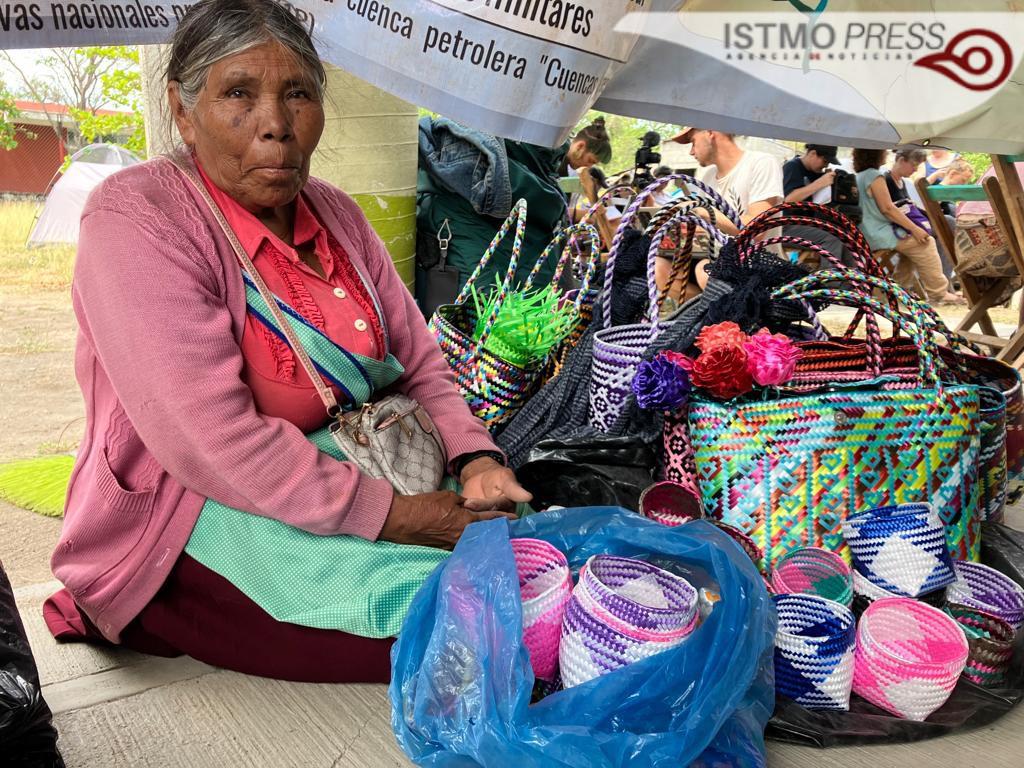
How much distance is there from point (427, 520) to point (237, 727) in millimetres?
556

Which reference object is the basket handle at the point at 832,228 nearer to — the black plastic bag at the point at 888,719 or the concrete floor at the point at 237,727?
the black plastic bag at the point at 888,719

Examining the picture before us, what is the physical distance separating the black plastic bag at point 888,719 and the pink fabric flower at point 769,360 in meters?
0.73

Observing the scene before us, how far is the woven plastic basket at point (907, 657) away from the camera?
1752 mm

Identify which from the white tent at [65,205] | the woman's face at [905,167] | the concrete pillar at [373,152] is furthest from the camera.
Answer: the white tent at [65,205]

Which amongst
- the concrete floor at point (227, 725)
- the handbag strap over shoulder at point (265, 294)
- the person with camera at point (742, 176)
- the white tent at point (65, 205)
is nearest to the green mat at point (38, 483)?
the concrete floor at point (227, 725)

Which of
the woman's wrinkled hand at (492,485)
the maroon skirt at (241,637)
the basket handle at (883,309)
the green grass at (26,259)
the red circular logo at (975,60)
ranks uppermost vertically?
the red circular logo at (975,60)

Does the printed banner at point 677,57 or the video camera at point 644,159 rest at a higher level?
the printed banner at point 677,57

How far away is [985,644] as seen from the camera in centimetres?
188

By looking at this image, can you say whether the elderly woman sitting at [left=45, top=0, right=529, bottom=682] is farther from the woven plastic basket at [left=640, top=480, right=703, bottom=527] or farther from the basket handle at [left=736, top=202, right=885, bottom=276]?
the basket handle at [left=736, top=202, right=885, bottom=276]

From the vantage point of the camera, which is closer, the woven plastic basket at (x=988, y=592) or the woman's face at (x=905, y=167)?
the woven plastic basket at (x=988, y=592)

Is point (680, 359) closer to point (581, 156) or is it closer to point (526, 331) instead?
point (526, 331)

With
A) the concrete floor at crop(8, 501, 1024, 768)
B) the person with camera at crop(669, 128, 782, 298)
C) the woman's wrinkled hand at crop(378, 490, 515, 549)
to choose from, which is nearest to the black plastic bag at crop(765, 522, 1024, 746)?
the concrete floor at crop(8, 501, 1024, 768)

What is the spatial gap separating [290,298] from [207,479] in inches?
16.5

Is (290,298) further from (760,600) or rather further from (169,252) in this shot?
(760,600)
